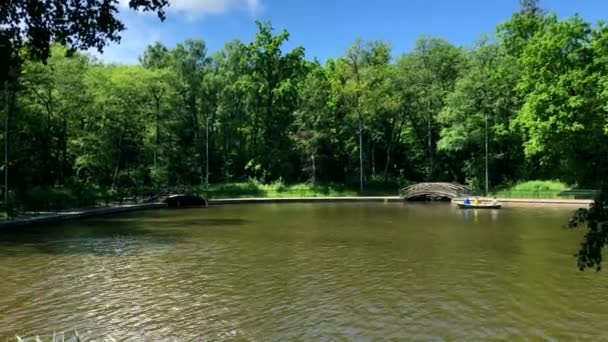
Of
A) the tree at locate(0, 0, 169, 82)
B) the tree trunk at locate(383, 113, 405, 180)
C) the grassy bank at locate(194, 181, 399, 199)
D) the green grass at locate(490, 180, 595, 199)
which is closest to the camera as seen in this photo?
the tree at locate(0, 0, 169, 82)

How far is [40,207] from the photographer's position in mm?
35688

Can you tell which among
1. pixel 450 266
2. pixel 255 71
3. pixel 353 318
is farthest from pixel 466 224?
pixel 255 71

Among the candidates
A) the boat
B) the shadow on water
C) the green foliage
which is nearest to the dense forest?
the boat

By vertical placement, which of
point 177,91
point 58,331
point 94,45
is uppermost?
point 177,91

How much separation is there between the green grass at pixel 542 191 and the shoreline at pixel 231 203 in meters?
1.85

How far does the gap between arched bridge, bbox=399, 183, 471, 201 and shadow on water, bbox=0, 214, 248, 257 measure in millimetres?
23605

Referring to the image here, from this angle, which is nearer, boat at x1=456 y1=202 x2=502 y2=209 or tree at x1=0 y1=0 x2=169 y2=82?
tree at x1=0 y1=0 x2=169 y2=82

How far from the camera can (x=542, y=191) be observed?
158 ft

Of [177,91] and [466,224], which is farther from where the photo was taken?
[177,91]

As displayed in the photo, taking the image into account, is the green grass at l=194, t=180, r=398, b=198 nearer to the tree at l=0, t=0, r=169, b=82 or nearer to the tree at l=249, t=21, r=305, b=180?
the tree at l=249, t=21, r=305, b=180

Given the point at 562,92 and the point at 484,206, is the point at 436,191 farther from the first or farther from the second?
the point at 562,92

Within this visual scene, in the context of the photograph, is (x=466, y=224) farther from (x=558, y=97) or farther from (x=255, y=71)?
(x=255, y=71)

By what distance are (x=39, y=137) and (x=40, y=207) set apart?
1165 centimetres

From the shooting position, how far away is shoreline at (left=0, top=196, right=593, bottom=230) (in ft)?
102
